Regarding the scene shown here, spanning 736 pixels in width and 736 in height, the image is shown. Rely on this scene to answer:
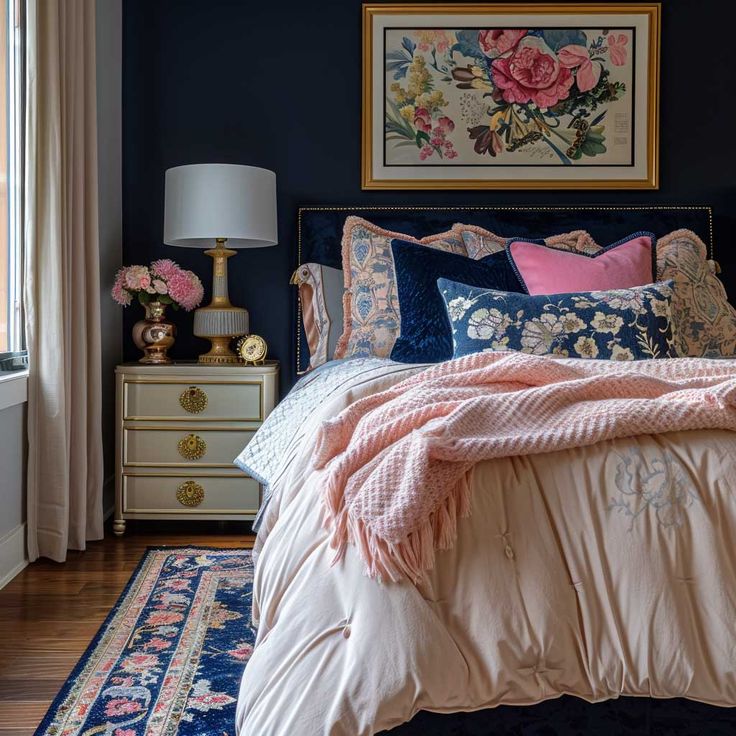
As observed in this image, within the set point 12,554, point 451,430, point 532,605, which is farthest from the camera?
point 12,554

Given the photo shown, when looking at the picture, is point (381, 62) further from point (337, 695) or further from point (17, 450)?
point (337, 695)

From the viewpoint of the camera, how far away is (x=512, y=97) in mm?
3859

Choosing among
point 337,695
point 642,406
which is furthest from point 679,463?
point 337,695

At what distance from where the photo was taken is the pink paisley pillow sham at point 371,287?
3.28 m

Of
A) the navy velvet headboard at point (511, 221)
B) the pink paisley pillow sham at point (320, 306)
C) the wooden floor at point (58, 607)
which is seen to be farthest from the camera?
the navy velvet headboard at point (511, 221)

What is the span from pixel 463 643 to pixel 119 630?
1.37 meters

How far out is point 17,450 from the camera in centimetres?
285

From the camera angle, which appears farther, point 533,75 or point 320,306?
point 533,75

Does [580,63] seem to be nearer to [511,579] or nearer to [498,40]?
[498,40]

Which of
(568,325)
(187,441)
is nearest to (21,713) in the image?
(187,441)

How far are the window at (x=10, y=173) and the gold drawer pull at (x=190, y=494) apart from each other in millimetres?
816

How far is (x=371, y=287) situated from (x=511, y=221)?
0.82 m

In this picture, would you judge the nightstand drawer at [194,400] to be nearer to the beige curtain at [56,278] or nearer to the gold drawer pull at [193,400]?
the gold drawer pull at [193,400]

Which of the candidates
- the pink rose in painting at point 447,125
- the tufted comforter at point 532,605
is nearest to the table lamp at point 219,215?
the pink rose in painting at point 447,125
